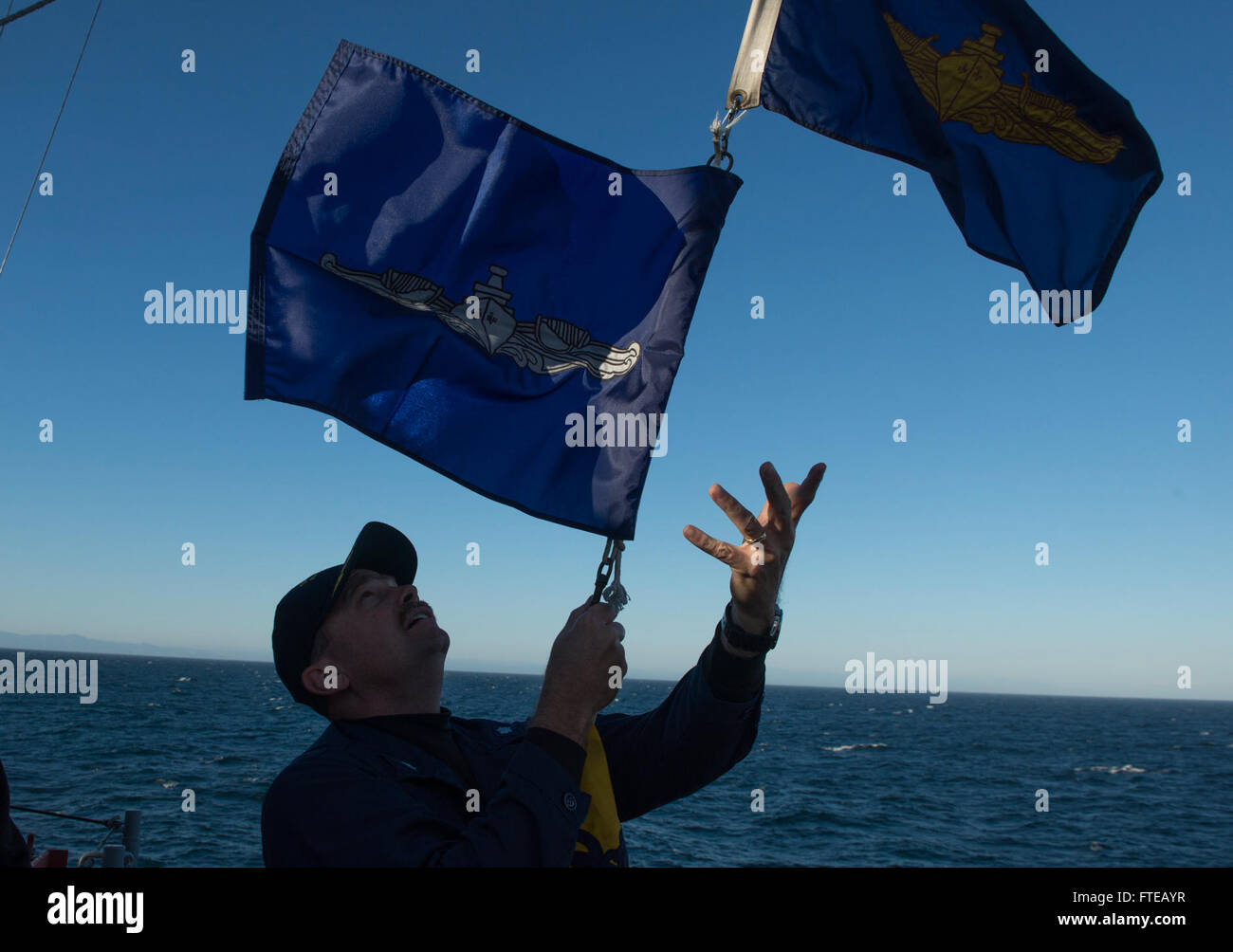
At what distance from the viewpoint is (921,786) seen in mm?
54000

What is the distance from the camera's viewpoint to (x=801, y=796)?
48.2m

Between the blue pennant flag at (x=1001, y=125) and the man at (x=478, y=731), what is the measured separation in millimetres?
2757

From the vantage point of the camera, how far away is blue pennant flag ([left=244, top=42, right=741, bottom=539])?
3.78 metres

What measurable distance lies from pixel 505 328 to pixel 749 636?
1876mm

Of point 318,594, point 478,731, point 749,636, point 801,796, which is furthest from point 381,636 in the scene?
point 801,796

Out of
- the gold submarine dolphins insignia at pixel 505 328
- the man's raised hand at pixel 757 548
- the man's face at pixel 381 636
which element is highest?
the gold submarine dolphins insignia at pixel 505 328

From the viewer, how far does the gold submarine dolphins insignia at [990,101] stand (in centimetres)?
514

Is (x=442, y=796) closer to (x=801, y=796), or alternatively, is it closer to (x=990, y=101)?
(x=990, y=101)

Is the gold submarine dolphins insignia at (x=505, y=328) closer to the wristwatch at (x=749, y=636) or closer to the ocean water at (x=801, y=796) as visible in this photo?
the wristwatch at (x=749, y=636)

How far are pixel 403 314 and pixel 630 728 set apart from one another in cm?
208

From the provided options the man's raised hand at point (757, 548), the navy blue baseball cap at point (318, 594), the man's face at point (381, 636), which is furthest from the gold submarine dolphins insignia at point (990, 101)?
the man's face at point (381, 636)
